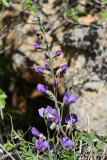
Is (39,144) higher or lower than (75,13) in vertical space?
lower

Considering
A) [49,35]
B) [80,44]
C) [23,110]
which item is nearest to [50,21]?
[49,35]

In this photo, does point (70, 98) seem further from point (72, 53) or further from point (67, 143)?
point (72, 53)

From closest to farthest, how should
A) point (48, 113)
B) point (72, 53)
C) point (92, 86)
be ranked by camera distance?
point (48, 113) → point (92, 86) → point (72, 53)

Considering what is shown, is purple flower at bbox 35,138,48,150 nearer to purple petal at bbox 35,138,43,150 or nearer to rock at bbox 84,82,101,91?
purple petal at bbox 35,138,43,150

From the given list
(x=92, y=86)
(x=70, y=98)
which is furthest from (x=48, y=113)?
(x=92, y=86)

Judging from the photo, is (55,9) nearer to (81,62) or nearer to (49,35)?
(49,35)

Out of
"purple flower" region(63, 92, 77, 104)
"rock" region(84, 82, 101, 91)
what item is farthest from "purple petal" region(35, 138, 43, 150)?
"rock" region(84, 82, 101, 91)

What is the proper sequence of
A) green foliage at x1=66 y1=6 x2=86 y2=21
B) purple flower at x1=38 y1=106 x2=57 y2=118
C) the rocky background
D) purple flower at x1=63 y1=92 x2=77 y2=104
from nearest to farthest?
purple flower at x1=38 y1=106 x2=57 y2=118 < purple flower at x1=63 y1=92 x2=77 y2=104 < the rocky background < green foliage at x1=66 y1=6 x2=86 y2=21

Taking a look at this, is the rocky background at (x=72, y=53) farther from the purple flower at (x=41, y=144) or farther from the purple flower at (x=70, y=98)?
the purple flower at (x=41, y=144)
